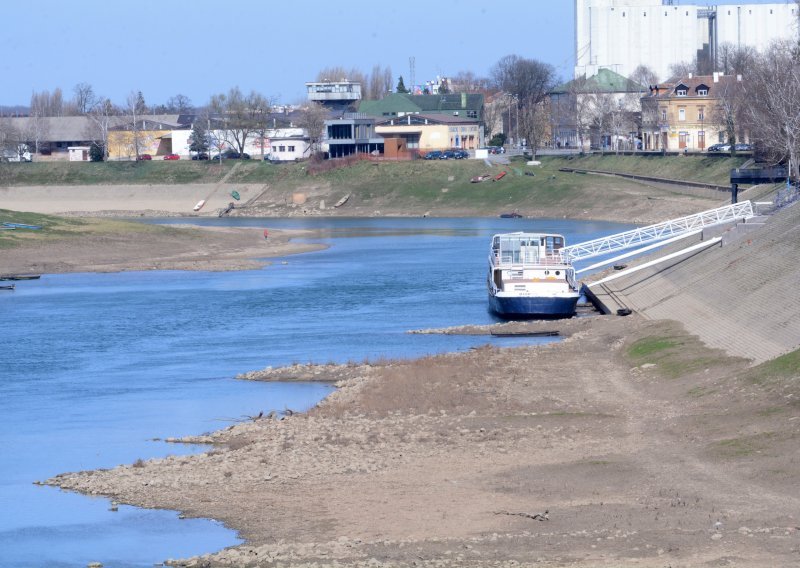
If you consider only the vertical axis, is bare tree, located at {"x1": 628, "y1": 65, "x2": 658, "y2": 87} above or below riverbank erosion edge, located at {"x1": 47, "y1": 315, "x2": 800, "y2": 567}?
above

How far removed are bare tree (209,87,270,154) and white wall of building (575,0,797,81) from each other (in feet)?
123

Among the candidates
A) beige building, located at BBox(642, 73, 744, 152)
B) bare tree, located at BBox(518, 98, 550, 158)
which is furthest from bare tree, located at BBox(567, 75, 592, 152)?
beige building, located at BBox(642, 73, 744, 152)

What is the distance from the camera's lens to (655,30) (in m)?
168

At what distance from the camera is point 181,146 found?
159875 mm

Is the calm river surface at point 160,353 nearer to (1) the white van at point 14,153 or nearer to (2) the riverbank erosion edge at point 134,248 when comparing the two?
(2) the riverbank erosion edge at point 134,248

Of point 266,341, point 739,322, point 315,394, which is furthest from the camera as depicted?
point 266,341

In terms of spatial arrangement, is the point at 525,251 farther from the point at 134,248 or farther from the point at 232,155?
the point at 232,155

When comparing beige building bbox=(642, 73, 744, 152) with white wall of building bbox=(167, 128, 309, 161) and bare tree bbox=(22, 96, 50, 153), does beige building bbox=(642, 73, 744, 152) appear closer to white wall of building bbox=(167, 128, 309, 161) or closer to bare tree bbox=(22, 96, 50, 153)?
white wall of building bbox=(167, 128, 309, 161)

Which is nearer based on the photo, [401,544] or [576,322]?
[401,544]

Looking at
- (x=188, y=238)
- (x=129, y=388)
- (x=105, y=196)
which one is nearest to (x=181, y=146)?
(x=105, y=196)

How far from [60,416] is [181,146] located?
424 ft

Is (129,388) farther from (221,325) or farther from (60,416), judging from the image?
(221,325)

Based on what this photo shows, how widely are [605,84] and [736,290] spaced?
109 m

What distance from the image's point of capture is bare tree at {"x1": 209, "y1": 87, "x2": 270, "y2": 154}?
153 m
